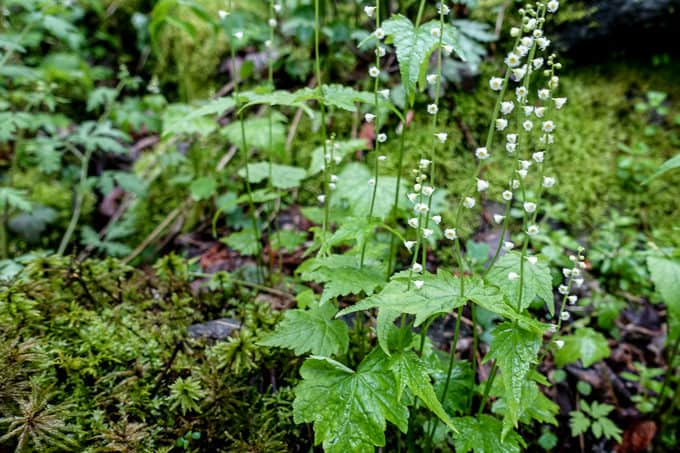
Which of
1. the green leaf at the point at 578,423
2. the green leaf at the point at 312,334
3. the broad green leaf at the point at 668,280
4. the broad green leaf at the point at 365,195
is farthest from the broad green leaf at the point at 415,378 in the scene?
the green leaf at the point at 578,423

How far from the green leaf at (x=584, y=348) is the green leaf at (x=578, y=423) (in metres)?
0.30

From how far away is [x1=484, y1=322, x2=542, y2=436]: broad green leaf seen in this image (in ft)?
4.23

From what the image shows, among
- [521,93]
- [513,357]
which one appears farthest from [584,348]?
[521,93]

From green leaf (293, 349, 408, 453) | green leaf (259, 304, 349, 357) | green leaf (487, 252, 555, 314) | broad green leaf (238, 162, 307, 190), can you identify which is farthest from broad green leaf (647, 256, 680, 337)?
broad green leaf (238, 162, 307, 190)

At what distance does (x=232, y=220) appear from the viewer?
10.7ft

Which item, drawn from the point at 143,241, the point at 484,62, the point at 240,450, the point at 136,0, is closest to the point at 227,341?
the point at 240,450

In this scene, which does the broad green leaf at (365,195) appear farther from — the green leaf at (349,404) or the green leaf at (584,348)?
the green leaf at (584,348)

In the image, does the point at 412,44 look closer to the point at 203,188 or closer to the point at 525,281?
the point at 525,281

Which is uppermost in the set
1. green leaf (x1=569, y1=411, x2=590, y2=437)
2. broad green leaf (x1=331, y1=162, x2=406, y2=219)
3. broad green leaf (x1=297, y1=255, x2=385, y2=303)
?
broad green leaf (x1=331, y1=162, x2=406, y2=219)

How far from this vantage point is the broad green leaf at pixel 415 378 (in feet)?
4.22

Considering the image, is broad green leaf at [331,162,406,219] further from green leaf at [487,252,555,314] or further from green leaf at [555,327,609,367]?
green leaf at [555,327,609,367]

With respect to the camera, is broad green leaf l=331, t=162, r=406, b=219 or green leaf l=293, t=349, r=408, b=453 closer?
green leaf l=293, t=349, r=408, b=453

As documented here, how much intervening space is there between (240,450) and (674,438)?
2.43 meters

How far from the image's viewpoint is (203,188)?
10.2 ft
